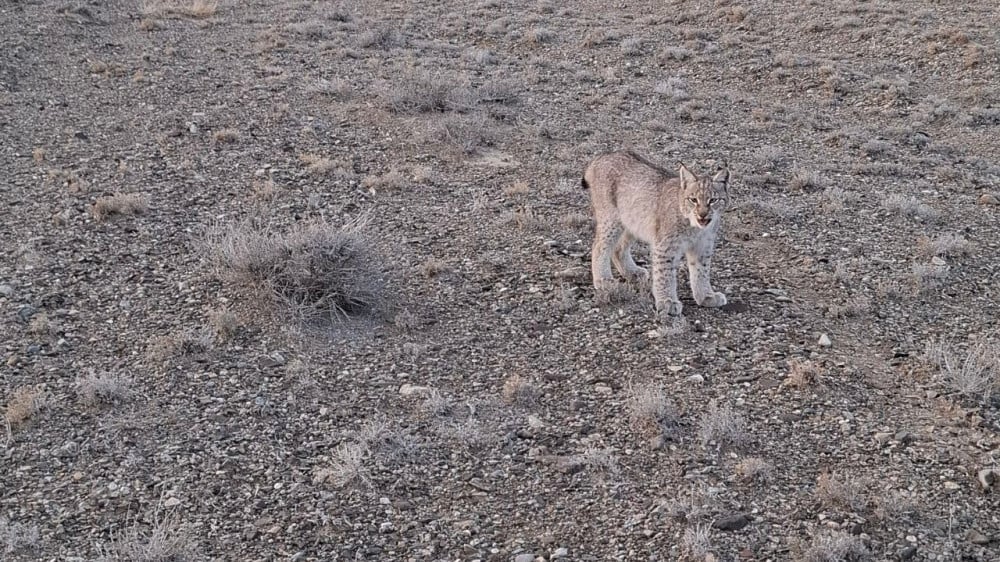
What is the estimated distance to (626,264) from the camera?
9672 millimetres

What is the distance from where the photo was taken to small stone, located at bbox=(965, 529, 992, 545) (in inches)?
223

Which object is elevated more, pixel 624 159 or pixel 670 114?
pixel 624 159

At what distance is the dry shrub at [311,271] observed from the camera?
8.62 metres

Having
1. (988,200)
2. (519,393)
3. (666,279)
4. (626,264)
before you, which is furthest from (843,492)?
(988,200)

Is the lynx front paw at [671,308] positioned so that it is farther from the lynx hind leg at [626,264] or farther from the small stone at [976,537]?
the small stone at [976,537]

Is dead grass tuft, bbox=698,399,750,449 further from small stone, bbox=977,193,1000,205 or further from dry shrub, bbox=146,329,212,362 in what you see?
small stone, bbox=977,193,1000,205

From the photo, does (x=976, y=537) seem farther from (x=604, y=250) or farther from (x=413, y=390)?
(x=604, y=250)

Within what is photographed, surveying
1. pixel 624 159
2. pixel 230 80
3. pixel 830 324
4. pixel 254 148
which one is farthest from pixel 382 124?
pixel 830 324

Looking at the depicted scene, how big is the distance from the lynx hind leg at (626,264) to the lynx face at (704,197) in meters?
1.45

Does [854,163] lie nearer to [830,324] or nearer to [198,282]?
[830,324]

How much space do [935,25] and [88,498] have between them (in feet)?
68.1

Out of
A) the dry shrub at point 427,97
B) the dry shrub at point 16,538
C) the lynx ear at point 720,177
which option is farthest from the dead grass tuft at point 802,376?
the dry shrub at point 427,97

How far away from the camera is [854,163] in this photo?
44.3 feet

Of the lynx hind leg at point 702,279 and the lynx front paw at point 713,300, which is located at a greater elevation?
the lynx hind leg at point 702,279
